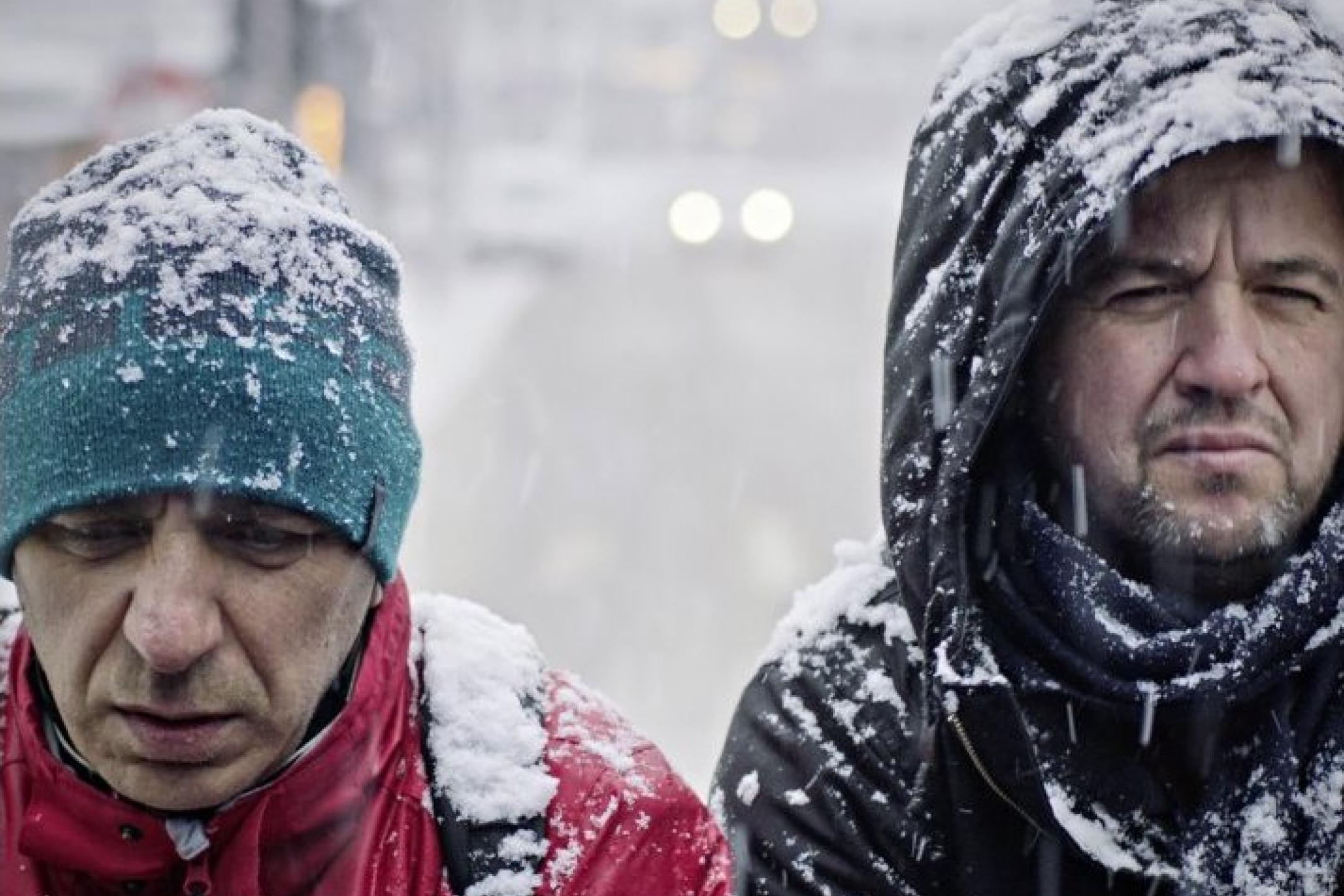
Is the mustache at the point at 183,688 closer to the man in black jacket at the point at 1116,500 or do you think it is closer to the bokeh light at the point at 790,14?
the man in black jacket at the point at 1116,500

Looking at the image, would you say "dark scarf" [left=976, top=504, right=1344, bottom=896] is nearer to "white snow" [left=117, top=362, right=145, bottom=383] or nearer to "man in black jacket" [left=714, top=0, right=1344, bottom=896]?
"man in black jacket" [left=714, top=0, right=1344, bottom=896]

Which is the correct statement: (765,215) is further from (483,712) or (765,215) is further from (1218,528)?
(483,712)

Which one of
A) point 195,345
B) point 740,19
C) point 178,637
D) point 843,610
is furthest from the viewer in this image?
point 740,19

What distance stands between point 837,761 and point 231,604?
1.04 metres

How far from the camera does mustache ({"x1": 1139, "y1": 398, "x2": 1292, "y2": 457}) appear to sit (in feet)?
7.97

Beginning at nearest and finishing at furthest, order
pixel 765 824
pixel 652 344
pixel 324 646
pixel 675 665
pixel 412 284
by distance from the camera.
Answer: pixel 324 646
pixel 765 824
pixel 675 665
pixel 652 344
pixel 412 284

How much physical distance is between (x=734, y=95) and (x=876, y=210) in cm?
595

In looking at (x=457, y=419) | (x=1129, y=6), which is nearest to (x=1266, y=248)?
(x=1129, y=6)

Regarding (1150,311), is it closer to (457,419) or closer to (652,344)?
(457,419)

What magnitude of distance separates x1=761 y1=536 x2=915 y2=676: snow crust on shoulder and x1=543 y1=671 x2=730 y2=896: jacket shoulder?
55 cm

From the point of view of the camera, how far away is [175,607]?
6.55 feet

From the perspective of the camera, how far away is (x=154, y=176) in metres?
2.20

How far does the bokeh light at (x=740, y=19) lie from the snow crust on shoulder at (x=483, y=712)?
41.7 metres

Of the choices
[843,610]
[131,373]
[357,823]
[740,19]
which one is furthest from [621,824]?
[740,19]
